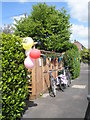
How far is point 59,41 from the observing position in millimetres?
16281

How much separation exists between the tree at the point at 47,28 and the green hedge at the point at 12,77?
11992mm

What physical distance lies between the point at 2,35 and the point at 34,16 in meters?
13.8

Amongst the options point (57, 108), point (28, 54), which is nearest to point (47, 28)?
point (57, 108)

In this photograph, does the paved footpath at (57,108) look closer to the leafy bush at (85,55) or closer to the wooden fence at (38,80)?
the wooden fence at (38,80)

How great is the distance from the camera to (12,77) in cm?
393

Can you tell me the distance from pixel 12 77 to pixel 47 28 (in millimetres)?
13049

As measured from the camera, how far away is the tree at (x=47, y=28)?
16.3 meters

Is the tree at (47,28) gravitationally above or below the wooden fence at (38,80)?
above

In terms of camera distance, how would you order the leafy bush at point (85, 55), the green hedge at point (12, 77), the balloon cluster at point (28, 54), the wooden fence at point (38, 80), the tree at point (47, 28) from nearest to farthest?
the green hedge at point (12, 77), the balloon cluster at point (28, 54), the wooden fence at point (38, 80), the tree at point (47, 28), the leafy bush at point (85, 55)

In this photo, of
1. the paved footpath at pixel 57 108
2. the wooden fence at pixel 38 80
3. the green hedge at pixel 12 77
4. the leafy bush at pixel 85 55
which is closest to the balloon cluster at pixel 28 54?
the green hedge at pixel 12 77

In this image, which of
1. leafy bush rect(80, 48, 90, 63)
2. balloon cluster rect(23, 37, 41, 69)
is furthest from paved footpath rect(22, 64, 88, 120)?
leafy bush rect(80, 48, 90, 63)

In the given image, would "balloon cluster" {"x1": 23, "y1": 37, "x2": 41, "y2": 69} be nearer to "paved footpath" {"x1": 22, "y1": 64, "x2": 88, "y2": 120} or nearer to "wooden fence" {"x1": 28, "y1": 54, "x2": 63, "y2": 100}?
"paved footpath" {"x1": 22, "y1": 64, "x2": 88, "y2": 120}

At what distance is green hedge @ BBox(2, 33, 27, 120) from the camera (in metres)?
3.83

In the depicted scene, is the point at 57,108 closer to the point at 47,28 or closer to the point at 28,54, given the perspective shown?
the point at 28,54
